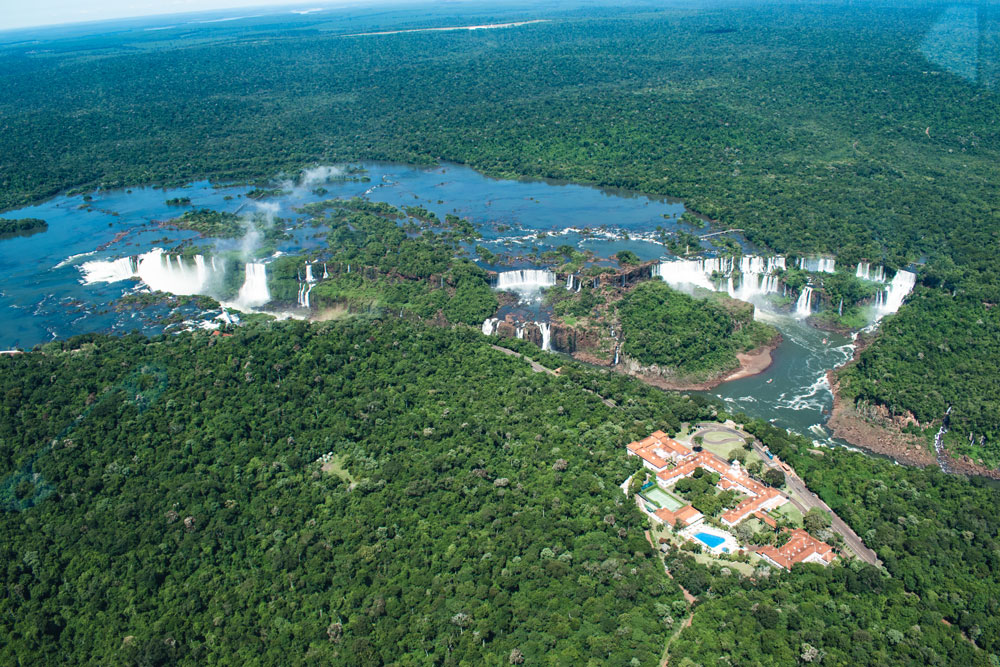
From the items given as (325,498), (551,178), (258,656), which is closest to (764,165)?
(551,178)

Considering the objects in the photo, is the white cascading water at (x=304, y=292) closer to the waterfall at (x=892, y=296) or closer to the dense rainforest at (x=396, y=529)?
the dense rainforest at (x=396, y=529)

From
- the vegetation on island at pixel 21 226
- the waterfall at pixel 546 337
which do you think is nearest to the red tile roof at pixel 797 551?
the waterfall at pixel 546 337

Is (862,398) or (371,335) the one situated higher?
(371,335)

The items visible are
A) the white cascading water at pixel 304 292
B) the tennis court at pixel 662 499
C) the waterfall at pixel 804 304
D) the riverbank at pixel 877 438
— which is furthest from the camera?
the white cascading water at pixel 304 292

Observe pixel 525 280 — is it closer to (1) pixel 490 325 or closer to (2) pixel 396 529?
(1) pixel 490 325

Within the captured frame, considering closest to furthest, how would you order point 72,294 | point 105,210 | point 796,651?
point 796,651 < point 72,294 < point 105,210

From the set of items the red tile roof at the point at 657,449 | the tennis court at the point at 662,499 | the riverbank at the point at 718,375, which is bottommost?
the riverbank at the point at 718,375

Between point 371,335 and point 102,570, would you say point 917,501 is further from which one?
point 102,570
